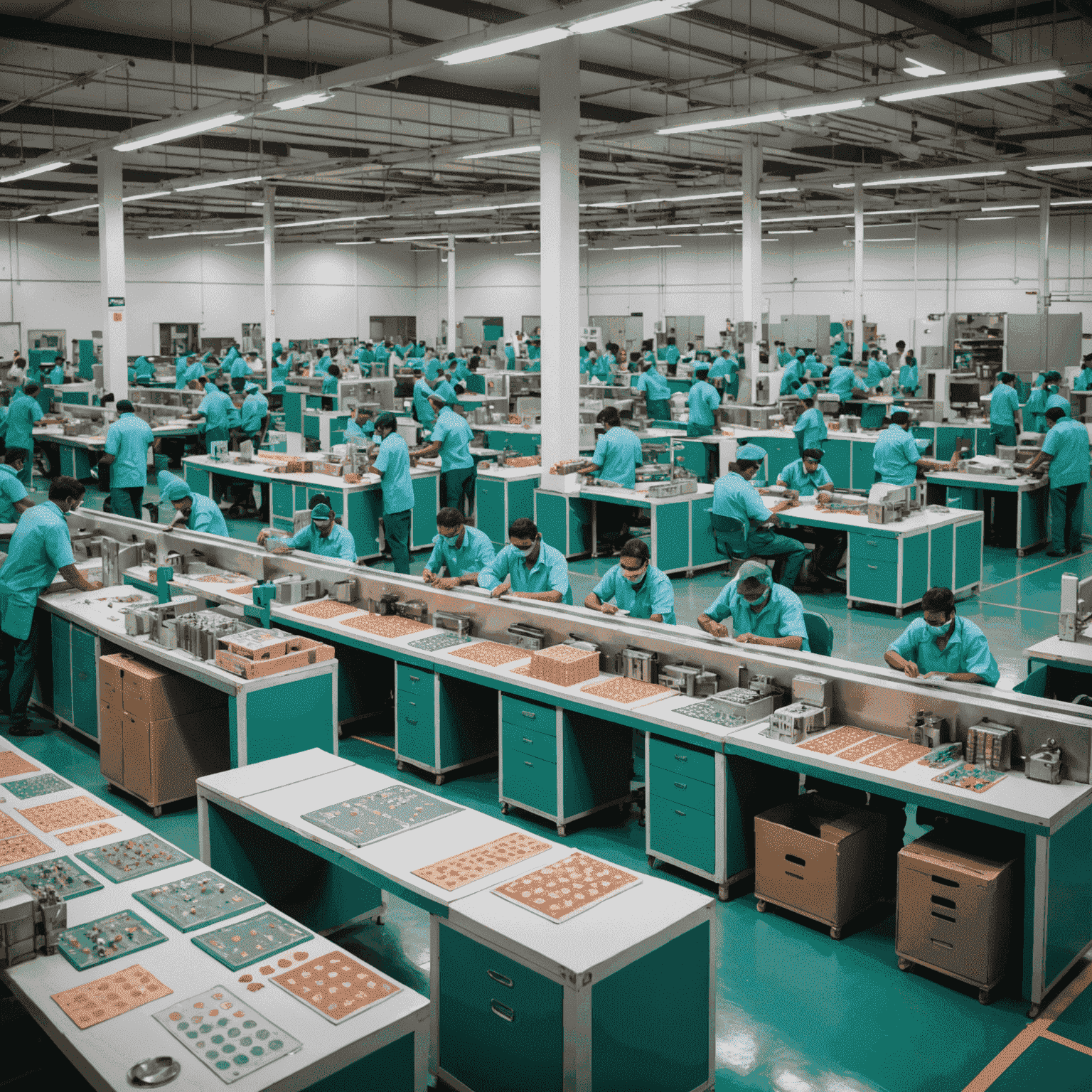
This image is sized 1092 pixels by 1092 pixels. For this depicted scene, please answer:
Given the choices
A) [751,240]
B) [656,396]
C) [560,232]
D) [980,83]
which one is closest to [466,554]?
[560,232]

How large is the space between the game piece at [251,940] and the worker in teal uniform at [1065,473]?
10.1 metres

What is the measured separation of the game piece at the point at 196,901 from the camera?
3.47 metres

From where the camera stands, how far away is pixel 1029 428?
57.5ft

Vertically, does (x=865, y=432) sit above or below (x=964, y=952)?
above

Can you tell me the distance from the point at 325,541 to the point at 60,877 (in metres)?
4.61

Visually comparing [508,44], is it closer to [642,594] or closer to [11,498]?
[642,594]

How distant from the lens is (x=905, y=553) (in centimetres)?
963

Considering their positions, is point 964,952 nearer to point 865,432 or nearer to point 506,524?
point 506,524

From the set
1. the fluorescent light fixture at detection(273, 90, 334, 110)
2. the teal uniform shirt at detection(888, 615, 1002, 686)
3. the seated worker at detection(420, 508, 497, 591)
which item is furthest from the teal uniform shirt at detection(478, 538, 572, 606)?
the fluorescent light fixture at detection(273, 90, 334, 110)

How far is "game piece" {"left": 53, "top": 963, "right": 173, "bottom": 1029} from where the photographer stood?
2.97 meters

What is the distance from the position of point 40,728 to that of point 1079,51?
1195 cm

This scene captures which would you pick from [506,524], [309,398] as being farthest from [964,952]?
[309,398]

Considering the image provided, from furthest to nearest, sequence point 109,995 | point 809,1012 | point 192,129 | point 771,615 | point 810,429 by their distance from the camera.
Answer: point 810,429, point 192,129, point 771,615, point 809,1012, point 109,995

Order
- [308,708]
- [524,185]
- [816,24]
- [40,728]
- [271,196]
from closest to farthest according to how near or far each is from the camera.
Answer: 1. [308,708]
2. [40,728]
3. [816,24]
4. [271,196]
5. [524,185]
